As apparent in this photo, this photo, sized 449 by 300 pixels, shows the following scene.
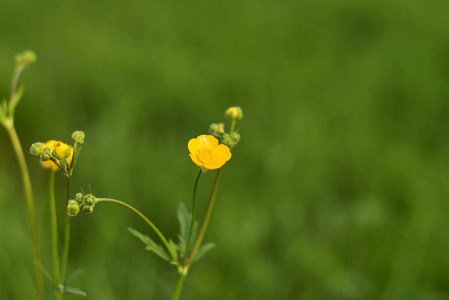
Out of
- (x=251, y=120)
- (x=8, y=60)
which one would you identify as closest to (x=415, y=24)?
(x=251, y=120)

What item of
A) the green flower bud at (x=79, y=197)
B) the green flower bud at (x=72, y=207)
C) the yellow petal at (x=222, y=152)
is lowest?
the green flower bud at (x=72, y=207)

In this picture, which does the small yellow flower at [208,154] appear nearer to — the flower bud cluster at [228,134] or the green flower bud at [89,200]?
the flower bud cluster at [228,134]

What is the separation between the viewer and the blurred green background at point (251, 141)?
85.7 inches

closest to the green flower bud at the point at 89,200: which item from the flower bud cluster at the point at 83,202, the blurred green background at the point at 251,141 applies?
the flower bud cluster at the point at 83,202

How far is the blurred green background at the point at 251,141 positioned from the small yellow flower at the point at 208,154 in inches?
36.5

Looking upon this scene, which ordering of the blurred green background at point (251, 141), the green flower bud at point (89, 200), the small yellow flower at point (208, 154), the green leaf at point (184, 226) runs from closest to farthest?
1. the green flower bud at point (89, 200)
2. the small yellow flower at point (208, 154)
3. the green leaf at point (184, 226)
4. the blurred green background at point (251, 141)

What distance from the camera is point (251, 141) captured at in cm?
296

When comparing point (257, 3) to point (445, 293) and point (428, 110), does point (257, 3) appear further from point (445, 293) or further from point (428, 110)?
point (445, 293)

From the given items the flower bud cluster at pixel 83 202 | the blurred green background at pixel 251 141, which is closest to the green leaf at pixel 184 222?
the flower bud cluster at pixel 83 202

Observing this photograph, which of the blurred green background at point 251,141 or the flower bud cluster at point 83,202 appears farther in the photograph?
the blurred green background at point 251,141

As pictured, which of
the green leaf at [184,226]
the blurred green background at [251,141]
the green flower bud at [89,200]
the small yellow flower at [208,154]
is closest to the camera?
the green flower bud at [89,200]

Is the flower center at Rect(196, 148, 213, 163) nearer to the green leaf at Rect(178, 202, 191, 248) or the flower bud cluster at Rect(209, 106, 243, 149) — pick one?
the flower bud cluster at Rect(209, 106, 243, 149)

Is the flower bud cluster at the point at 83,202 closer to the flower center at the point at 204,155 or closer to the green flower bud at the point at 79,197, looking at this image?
the green flower bud at the point at 79,197

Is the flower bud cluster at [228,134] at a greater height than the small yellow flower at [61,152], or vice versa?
the flower bud cluster at [228,134]
